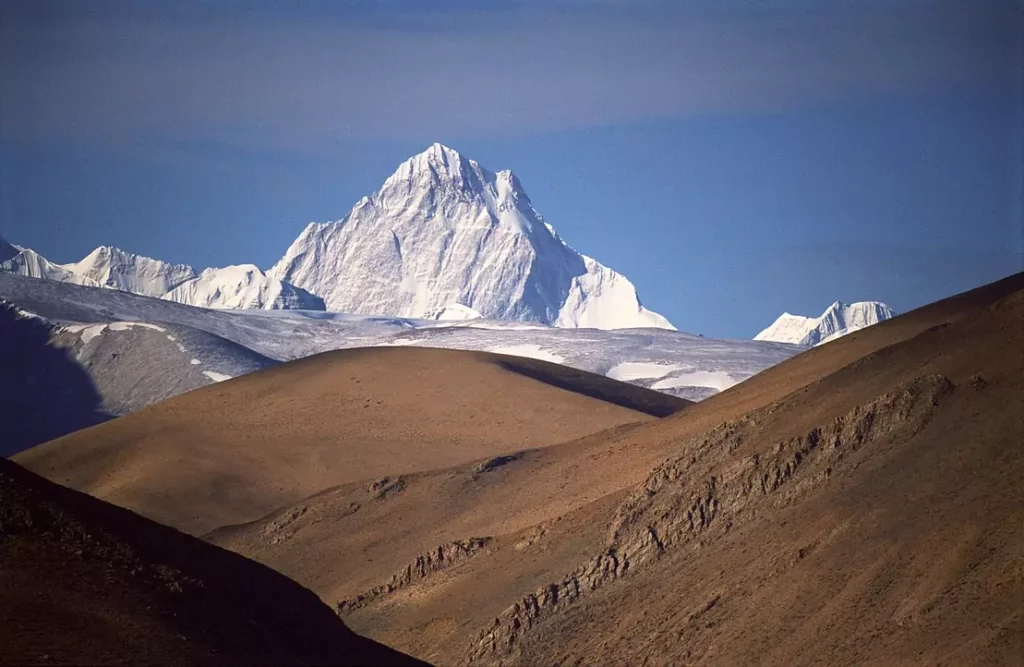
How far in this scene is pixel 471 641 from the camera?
68.0 meters

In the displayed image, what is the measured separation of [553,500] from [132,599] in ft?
148

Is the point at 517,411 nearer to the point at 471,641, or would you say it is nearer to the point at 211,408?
the point at 211,408

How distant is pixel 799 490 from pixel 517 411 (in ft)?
185

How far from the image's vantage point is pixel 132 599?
4238cm

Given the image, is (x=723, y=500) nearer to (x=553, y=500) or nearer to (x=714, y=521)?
(x=714, y=521)

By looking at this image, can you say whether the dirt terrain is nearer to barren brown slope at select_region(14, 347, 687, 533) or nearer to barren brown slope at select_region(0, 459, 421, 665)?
barren brown slope at select_region(14, 347, 687, 533)

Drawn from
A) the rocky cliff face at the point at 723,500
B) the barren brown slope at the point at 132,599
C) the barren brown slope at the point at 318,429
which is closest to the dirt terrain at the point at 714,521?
the rocky cliff face at the point at 723,500

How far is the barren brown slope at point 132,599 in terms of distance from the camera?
39.2m

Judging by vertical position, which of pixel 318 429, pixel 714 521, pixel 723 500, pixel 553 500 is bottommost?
pixel 714 521

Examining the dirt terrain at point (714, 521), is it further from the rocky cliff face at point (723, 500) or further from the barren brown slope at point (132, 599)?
the barren brown slope at point (132, 599)

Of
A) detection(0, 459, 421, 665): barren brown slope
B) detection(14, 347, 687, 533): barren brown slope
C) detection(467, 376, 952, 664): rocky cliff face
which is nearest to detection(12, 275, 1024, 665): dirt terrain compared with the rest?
detection(467, 376, 952, 664): rocky cliff face

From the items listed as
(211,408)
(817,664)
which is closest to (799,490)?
(817,664)

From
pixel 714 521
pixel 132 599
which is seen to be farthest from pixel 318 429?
pixel 132 599

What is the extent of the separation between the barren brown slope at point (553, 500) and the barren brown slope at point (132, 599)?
17.7 meters
